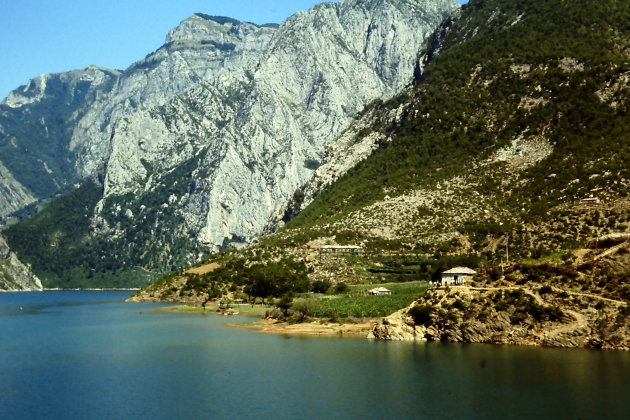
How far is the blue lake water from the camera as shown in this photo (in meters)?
55.6

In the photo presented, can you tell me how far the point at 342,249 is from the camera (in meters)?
167

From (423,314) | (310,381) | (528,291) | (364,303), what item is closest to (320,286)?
(364,303)

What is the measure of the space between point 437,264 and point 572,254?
52252 millimetres

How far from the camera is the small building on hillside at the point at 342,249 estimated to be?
16538 cm

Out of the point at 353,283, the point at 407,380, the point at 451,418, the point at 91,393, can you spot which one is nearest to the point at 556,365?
the point at 407,380

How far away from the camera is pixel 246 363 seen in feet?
253

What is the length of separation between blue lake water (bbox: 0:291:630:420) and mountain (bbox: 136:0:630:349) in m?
5.30

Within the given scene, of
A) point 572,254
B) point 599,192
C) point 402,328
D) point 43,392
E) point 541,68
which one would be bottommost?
point 43,392

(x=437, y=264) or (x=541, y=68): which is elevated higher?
(x=541, y=68)

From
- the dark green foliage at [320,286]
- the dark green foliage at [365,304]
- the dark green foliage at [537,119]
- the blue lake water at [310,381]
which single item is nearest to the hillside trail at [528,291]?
the blue lake water at [310,381]

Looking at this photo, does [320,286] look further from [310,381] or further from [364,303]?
[310,381]

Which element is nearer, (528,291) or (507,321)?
(507,321)

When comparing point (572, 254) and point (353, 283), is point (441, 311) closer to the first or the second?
point (572, 254)

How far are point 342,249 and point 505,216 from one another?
36668mm
